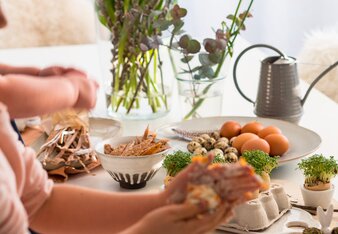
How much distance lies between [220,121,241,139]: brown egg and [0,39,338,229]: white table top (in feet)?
0.37

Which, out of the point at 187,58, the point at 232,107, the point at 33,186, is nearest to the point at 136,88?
the point at 187,58

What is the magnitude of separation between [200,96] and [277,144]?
0.30 m

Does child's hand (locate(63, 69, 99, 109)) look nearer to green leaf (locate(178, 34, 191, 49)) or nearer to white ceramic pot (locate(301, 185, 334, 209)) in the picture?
white ceramic pot (locate(301, 185, 334, 209))

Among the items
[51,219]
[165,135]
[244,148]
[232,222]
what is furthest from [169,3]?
[51,219]

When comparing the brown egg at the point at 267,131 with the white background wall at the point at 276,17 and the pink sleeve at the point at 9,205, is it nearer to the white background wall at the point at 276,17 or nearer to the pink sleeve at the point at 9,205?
the pink sleeve at the point at 9,205

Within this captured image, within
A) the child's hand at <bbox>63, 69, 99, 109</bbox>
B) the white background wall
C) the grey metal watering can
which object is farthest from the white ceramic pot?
the white background wall

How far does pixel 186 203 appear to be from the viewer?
0.61 meters

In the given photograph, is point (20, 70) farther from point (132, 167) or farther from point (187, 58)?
point (187, 58)

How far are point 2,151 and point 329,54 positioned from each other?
1873mm

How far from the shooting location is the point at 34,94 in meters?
0.58

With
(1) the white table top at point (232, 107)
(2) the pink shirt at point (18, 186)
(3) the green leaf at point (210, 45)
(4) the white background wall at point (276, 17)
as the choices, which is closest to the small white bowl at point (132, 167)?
(1) the white table top at point (232, 107)

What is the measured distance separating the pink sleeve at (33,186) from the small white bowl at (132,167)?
558mm

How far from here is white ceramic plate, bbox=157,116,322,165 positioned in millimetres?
1360

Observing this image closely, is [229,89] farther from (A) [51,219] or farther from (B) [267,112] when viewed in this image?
(A) [51,219]
